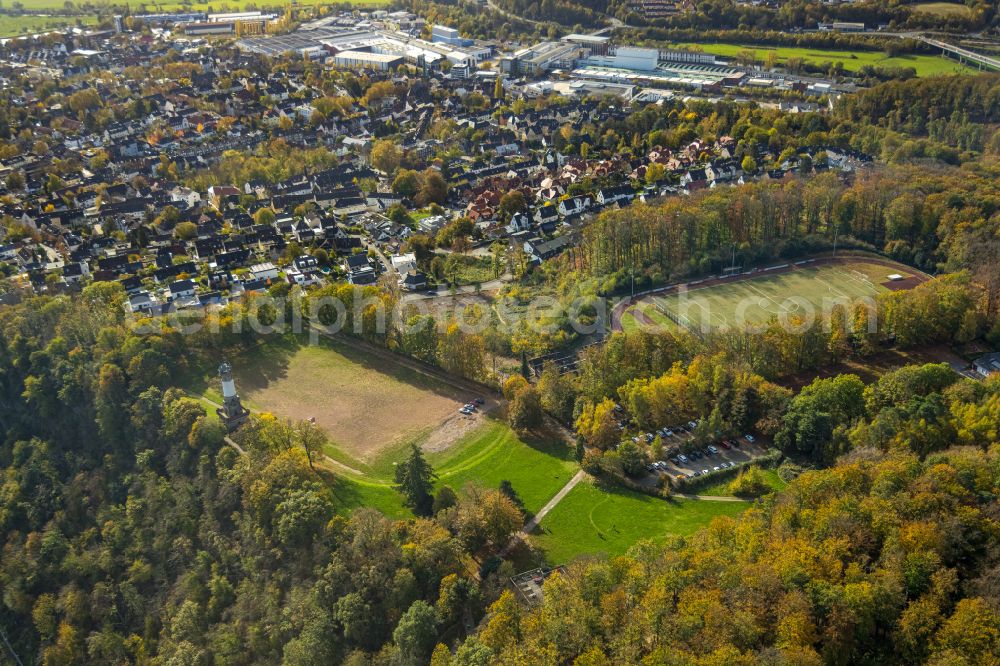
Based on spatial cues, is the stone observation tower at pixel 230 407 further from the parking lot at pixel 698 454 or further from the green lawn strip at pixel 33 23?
the green lawn strip at pixel 33 23

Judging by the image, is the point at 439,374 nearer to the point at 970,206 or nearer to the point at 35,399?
the point at 35,399

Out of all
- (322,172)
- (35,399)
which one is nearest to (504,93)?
(322,172)

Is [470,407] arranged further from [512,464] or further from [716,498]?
[716,498]

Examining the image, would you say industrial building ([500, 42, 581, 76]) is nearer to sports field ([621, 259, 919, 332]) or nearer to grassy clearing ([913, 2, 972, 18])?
grassy clearing ([913, 2, 972, 18])

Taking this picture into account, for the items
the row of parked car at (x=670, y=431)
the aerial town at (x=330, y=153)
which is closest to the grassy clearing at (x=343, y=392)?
the aerial town at (x=330, y=153)

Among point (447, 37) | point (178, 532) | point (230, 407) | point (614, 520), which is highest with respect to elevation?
point (447, 37)

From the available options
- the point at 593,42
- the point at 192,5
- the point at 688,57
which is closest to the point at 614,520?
the point at 688,57
